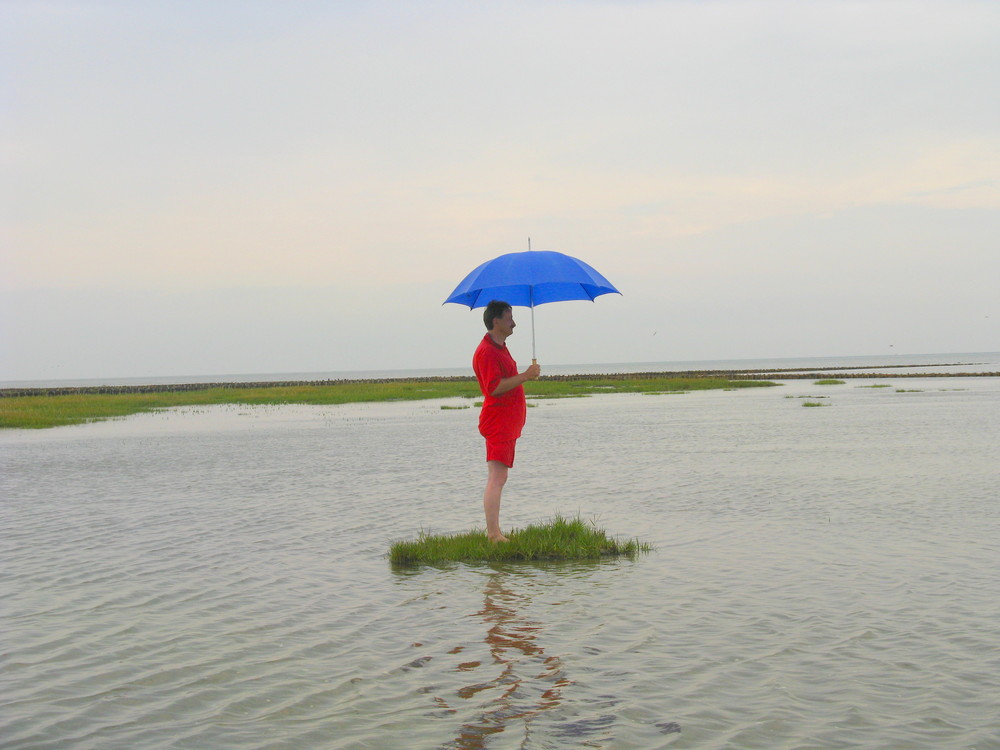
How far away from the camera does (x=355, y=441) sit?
28.7m

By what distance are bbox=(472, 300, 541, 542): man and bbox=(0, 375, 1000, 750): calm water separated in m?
0.91

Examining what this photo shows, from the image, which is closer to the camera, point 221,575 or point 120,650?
point 120,650

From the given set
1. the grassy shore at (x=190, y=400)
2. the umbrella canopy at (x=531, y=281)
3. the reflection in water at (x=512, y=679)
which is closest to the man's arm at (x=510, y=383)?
the umbrella canopy at (x=531, y=281)

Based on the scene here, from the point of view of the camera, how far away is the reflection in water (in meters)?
5.05

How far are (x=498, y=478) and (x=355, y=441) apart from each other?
19.7 metres

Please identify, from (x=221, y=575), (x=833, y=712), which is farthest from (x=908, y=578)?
(x=221, y=575)

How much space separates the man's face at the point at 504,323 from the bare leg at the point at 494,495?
1403 millimetres

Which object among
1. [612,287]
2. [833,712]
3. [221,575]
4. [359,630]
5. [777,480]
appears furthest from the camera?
[777,480]

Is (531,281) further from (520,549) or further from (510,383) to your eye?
(520,549)

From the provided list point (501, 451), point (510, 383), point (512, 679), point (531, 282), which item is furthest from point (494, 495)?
point (512, 679)

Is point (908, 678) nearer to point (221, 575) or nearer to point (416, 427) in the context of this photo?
point (221, 575)

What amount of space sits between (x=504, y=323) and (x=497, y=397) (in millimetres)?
785

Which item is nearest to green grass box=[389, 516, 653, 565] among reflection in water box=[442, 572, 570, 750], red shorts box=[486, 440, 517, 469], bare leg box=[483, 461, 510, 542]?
bare leg box=[483, 461, 510, 542]

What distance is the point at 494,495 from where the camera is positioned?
9562 mm
